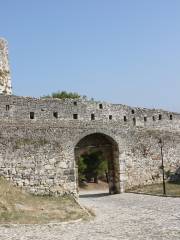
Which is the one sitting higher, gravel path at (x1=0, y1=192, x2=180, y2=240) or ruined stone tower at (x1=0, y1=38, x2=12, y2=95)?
ruined stone tower at (x1=0, y1=38, x2=12, y2=95)

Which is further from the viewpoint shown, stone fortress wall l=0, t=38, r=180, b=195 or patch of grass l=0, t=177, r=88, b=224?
stone fortress wall l=0, t=38, r=180, b=195

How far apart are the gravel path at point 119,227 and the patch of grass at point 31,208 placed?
0.86 meters

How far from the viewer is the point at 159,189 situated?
26.0m

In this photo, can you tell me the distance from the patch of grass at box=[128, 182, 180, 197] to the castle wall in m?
0.52

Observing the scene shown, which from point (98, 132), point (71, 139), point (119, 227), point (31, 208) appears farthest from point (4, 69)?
point (119, 227)

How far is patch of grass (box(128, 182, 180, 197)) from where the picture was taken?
24198 millimetres

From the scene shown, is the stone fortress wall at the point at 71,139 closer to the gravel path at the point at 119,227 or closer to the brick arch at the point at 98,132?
the brick arch at the point at 98,132

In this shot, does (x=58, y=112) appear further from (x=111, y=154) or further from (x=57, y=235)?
(x=57, y=235)

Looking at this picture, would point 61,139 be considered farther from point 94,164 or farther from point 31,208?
point 94,164

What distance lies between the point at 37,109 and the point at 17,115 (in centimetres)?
122

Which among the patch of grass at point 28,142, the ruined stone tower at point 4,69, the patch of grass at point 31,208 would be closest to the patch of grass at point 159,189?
the patch of grass at point 31,208

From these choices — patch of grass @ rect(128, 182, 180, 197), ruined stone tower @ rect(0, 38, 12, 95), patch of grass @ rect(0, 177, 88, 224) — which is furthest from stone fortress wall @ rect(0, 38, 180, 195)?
patch of grass @ rect(0, 177, 88, 224)

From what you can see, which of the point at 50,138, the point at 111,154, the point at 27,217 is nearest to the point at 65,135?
the point at 50,138

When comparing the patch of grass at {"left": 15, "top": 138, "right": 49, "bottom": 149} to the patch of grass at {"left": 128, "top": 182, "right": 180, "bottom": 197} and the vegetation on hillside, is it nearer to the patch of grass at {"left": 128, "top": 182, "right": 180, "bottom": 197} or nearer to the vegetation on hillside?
the patch of grass at {"left": 128, "top": 182, "right": 180, "bottom": 197}
